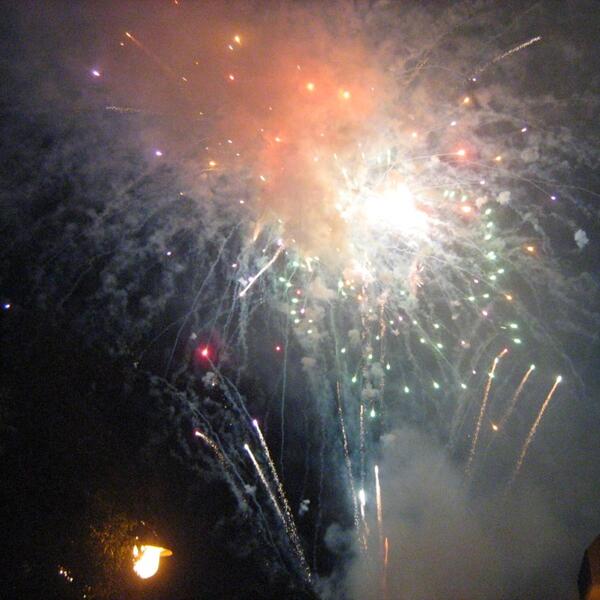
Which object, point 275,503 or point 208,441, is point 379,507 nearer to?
point 275,503

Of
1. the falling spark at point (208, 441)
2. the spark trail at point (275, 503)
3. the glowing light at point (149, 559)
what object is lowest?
the glowing light at point (149, 559)

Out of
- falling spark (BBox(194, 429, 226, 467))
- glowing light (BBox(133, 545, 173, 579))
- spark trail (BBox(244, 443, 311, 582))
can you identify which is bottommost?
glowing light (BBox(133, 545, 173, 579))

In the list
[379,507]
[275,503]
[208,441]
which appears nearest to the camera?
[208,441]

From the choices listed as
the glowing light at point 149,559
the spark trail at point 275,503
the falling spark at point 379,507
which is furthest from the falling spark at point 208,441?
the falling spark at point 379,507

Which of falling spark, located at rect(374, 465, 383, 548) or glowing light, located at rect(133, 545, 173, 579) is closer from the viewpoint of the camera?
glowing light, located at rect(133, 545, 173, 579)

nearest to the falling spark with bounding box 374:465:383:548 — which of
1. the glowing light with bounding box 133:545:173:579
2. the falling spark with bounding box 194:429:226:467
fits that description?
the falling spark with bounding box 194:429:226:467

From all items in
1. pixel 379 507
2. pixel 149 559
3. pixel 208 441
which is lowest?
pixel 149 559

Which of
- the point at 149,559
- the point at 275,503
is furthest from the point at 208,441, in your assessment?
the point at 275,503

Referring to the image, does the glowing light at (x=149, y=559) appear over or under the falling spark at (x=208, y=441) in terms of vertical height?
under

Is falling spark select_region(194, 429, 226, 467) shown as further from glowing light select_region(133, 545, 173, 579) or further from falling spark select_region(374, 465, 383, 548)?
falling spark select_region(374, 465, 383, 548)

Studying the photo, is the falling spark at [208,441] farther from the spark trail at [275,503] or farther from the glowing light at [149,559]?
the glowing light at [149,559]

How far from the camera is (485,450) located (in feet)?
69.8

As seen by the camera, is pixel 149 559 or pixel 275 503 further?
pixel 275 503

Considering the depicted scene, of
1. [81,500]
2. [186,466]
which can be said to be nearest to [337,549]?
[186,466]
